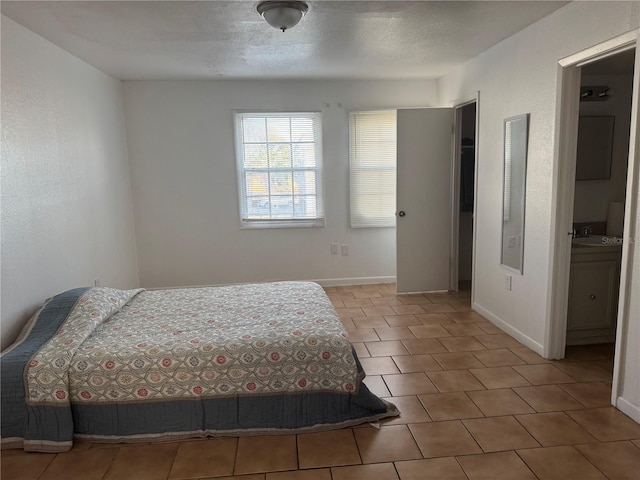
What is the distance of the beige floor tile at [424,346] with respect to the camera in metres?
3.42

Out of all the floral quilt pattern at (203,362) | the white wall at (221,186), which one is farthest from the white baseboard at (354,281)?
the floral quilt pattern at (203,362)

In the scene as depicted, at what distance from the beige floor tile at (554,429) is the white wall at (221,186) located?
9.95 ft

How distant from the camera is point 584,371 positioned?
3033 mm

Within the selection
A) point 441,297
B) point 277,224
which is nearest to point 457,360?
point 441,297

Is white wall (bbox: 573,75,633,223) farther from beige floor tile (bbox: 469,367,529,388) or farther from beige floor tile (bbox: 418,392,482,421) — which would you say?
beige floor tile (bbox: 418,392,482,421)

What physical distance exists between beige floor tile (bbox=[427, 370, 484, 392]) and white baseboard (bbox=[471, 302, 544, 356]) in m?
0.68

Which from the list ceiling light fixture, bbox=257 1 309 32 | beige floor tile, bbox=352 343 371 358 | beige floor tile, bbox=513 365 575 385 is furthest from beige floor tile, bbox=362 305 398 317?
ceiling light fixture, bbox=257 1 309 32

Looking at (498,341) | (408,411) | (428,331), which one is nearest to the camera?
(408,411)

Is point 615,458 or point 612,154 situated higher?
point 612,154

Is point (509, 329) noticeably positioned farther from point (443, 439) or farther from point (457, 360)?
point (443, 439)

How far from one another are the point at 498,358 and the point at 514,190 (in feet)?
4.37

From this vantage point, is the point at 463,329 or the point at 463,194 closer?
the point at 463,329

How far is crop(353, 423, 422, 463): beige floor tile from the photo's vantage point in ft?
7.21

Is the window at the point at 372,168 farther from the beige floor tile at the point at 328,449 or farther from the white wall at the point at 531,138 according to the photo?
the beige floor tile at the point at 328,449
